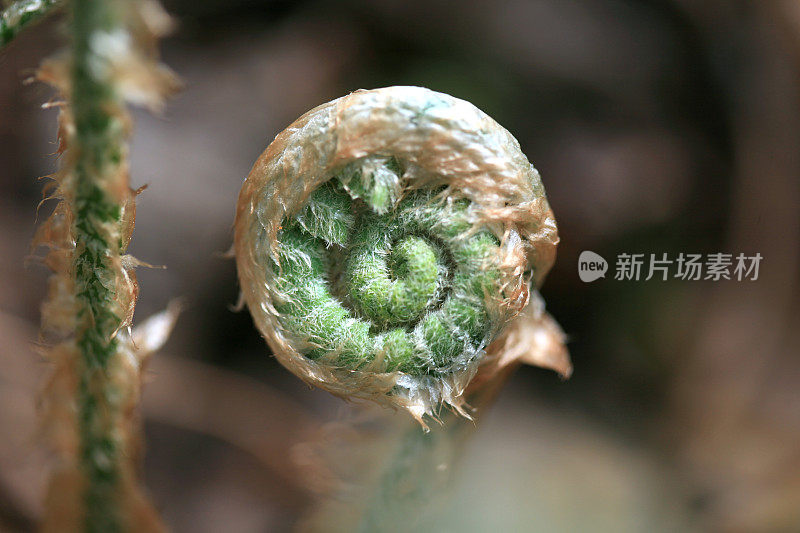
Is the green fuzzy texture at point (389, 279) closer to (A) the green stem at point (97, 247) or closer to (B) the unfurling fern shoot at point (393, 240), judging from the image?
(B) the unfurling fern shoot at point (393, 240)

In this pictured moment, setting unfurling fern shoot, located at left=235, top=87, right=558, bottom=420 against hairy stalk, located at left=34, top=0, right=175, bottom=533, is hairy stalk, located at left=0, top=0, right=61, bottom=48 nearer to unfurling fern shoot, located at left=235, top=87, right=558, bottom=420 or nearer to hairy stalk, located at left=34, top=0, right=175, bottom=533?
hairy stalk, located at left=34, top=0, right=175, bottom=533

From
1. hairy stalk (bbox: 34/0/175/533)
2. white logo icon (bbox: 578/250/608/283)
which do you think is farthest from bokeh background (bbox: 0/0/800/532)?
hairy stalk (bbox: 34/0/175/533)

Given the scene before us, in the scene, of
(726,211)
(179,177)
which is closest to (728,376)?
(726,211)

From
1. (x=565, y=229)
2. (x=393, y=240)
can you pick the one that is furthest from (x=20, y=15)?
(x=565, y=229)

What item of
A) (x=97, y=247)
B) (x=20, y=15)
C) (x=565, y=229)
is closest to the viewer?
(x=97, y=247)

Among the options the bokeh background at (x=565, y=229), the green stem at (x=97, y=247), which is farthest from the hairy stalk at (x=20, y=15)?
the bokeh background at (x=565, y=229)

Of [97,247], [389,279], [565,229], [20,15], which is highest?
[20,15]

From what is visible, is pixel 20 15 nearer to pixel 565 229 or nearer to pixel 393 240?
pixel 393 240

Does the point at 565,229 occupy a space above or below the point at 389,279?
below
